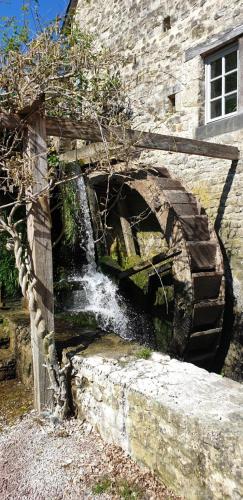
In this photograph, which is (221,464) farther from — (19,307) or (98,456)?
(19,307)

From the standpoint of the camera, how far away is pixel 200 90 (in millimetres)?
4996

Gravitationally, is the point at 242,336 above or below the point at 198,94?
below

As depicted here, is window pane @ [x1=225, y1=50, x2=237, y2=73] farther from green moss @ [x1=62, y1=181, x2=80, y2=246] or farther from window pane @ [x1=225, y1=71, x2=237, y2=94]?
green moss @ [x1=62, y1=181, x2=80, y2=246]

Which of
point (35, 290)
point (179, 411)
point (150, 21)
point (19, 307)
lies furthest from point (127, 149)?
point (150, 21)

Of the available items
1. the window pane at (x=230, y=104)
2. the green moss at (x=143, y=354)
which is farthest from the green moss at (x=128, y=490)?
the window pane at (x=230, y=104)

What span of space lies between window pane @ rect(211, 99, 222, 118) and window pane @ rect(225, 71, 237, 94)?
6.8 inches

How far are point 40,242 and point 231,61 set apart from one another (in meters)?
3.35

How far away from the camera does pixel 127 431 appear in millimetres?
2131

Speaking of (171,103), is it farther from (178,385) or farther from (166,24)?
(178,385)

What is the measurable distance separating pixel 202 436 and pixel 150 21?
5.65 meters

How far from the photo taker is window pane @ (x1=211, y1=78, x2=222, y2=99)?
488 cm

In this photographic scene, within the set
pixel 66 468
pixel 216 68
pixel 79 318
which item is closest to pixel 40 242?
pixel 66 468

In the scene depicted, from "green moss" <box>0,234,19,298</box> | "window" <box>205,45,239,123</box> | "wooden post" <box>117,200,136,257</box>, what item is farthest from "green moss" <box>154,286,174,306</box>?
"window" <box>205,45,239,123</box>

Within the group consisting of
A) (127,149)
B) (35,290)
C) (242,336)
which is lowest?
(242,336)
